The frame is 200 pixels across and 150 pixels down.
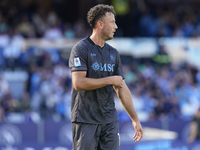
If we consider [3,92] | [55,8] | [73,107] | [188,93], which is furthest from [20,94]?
[73,107]

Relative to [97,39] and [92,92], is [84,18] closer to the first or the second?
[97,39]

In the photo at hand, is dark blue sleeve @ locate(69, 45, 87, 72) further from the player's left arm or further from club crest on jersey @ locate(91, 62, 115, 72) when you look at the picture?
the player's left arm

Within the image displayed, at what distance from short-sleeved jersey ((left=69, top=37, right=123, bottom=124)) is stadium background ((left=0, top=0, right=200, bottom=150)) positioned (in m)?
5.29

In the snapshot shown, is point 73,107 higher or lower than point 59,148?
higher

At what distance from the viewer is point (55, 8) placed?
15.0 metres

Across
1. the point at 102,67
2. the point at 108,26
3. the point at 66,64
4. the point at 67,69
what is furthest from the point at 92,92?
the point at 66,64

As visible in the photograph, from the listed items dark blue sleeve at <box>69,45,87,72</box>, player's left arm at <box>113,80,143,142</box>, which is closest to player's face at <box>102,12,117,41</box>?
dark blue sleeve at <box>69,45,87,72</box>

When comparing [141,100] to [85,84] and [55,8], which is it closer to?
[55,8]

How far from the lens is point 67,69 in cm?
1186

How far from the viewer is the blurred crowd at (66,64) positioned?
35.5ft

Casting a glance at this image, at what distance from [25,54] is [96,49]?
319 inches

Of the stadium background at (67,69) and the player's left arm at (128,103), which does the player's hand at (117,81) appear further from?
the stadium background at (67,69)

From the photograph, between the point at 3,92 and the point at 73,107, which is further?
the point at 3,92

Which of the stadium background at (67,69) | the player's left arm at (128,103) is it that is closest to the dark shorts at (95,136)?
the player's left arm at (128,103)
